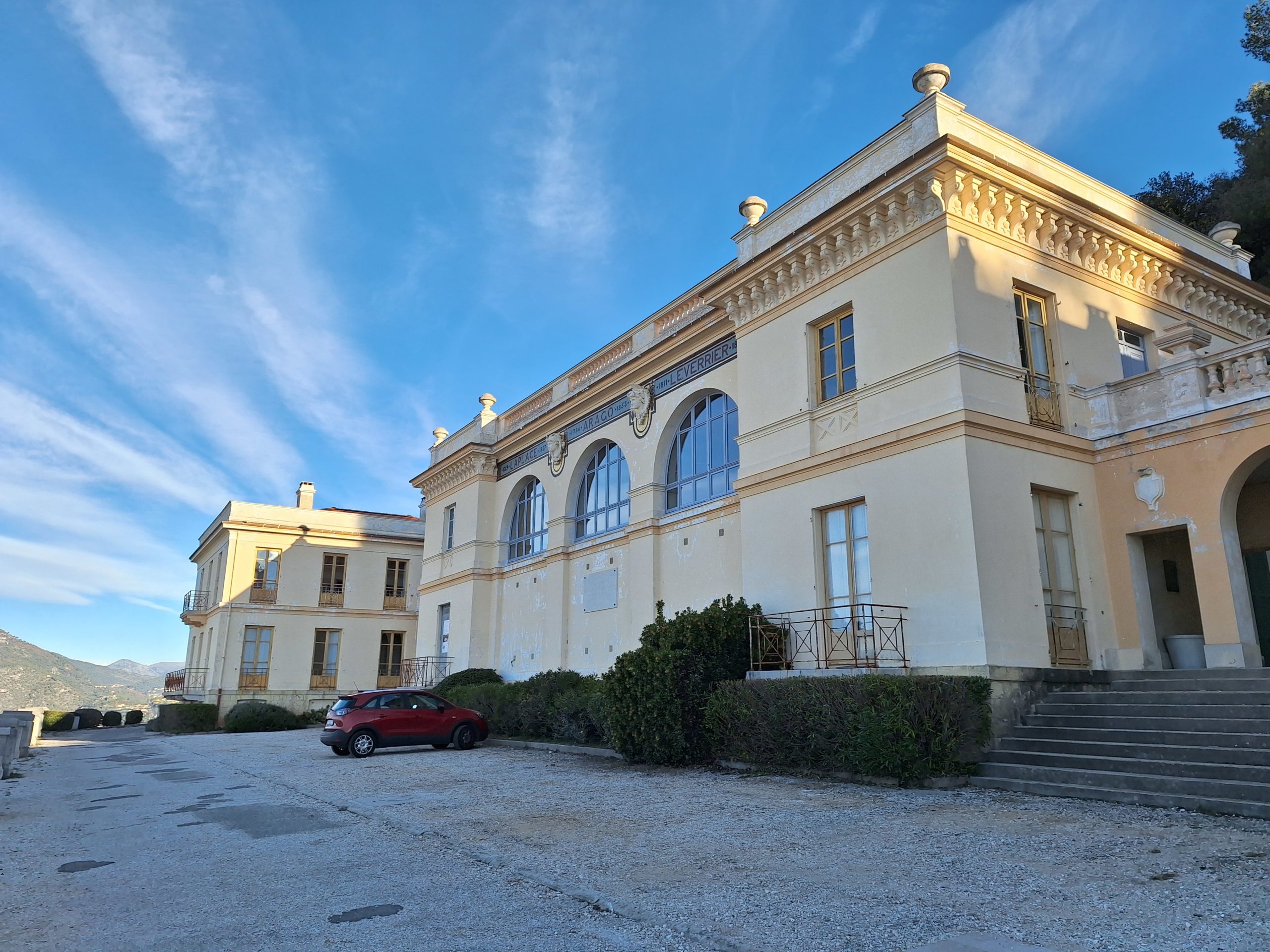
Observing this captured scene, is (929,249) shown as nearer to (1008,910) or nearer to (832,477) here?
(832,477)

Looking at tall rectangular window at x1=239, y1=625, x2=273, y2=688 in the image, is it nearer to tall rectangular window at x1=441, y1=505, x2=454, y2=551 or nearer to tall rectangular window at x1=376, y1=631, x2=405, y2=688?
tall rectangular window at x1=376, y1=631, x2=405, y2=688

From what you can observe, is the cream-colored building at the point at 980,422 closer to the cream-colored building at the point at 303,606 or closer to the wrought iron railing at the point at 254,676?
the cream-colored building at the point at 303,606

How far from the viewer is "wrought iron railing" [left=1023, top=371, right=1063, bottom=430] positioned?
1248 cm

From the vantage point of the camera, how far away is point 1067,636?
11.8 meters

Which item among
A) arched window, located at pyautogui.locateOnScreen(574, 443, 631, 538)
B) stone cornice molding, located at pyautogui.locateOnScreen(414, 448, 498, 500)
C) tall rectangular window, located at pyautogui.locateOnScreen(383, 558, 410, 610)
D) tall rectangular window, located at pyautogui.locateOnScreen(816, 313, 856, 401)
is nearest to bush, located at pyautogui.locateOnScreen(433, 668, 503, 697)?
arched window, located at pyautogui.locateOnScreen(574, 443, 631, 538)

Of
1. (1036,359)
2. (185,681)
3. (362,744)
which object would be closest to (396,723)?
(362,744)

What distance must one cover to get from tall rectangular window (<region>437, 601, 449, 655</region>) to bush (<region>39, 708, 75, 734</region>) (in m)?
16.8

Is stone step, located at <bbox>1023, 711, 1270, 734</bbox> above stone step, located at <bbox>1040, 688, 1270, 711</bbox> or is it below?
below

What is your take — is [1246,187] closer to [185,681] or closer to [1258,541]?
[1258,541]

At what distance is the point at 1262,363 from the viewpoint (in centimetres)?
1121

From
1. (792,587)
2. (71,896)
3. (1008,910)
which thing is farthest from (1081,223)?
(71,896)

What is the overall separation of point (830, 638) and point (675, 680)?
7.96 ft

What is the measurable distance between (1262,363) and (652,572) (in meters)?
11.2

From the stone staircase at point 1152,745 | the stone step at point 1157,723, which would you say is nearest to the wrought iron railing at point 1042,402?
the stone staircase at point 1152,745
